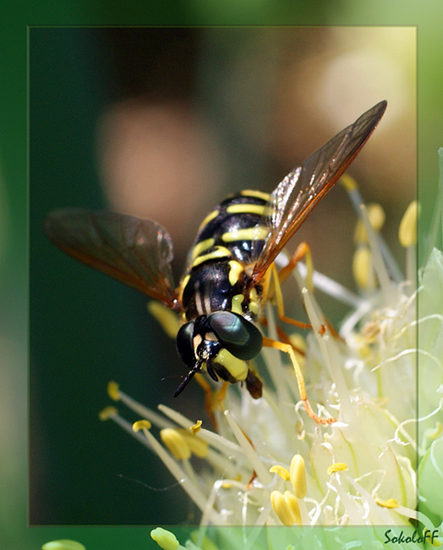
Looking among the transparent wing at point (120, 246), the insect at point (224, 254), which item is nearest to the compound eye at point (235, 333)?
the insect at point (224, 254)

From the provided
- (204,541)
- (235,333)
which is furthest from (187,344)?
(204,541)

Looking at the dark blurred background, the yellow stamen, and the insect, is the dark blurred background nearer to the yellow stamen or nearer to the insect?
the insect

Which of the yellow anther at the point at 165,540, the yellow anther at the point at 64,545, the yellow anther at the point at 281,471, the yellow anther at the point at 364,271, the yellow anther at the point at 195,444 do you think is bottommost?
the yellow anther at the point at 64,545

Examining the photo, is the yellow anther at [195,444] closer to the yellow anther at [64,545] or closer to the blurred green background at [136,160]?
the blurred green background at [136,160]

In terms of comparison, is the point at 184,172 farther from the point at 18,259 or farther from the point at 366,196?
the point at 18,259

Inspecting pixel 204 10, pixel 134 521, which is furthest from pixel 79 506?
pixel 204 10

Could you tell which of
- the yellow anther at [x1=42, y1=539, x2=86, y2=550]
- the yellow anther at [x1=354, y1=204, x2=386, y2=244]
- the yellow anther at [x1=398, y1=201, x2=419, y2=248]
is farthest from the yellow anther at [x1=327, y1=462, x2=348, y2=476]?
the yellow anther at [x1=354, y1=204, x2=386, y2=244]
